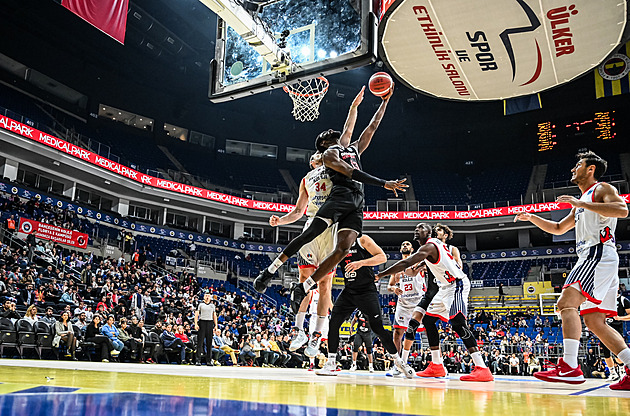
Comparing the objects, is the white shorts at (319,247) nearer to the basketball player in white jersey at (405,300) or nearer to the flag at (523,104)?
the basketball player in white jersey at (405,300)

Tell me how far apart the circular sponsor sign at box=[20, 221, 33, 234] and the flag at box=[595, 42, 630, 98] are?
1027 inches

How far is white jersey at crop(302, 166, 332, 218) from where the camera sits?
18.6 ft

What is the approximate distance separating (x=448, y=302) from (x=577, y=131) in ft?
92.7

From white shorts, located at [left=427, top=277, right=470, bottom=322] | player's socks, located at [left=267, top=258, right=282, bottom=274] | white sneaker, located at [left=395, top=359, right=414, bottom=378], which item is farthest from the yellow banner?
player's socks, located at [left=267, top=258, right=282, bottom=274]

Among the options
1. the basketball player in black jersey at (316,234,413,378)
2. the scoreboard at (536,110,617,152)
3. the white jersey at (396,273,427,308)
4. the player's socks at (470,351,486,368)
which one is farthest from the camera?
the scoreboard at (536,110,617,152)

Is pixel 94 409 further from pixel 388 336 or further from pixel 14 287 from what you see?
pixel 14 287

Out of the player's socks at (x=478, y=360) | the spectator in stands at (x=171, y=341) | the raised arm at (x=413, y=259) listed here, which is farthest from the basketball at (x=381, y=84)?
the spectator in stands at (x=171, y=341)

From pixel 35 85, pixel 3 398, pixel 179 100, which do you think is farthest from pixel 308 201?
pixel 179 100

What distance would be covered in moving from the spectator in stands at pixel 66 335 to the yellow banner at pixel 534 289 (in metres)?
23.4

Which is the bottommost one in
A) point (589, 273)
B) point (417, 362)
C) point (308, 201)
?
point (417, 362)

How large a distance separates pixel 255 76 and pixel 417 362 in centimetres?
1162

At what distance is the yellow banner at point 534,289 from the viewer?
2689cm

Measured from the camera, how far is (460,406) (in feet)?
8.00

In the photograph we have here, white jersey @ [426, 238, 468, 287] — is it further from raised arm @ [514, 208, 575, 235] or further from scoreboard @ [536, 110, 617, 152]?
scoreboard @ [536, 110, 617, 152]
